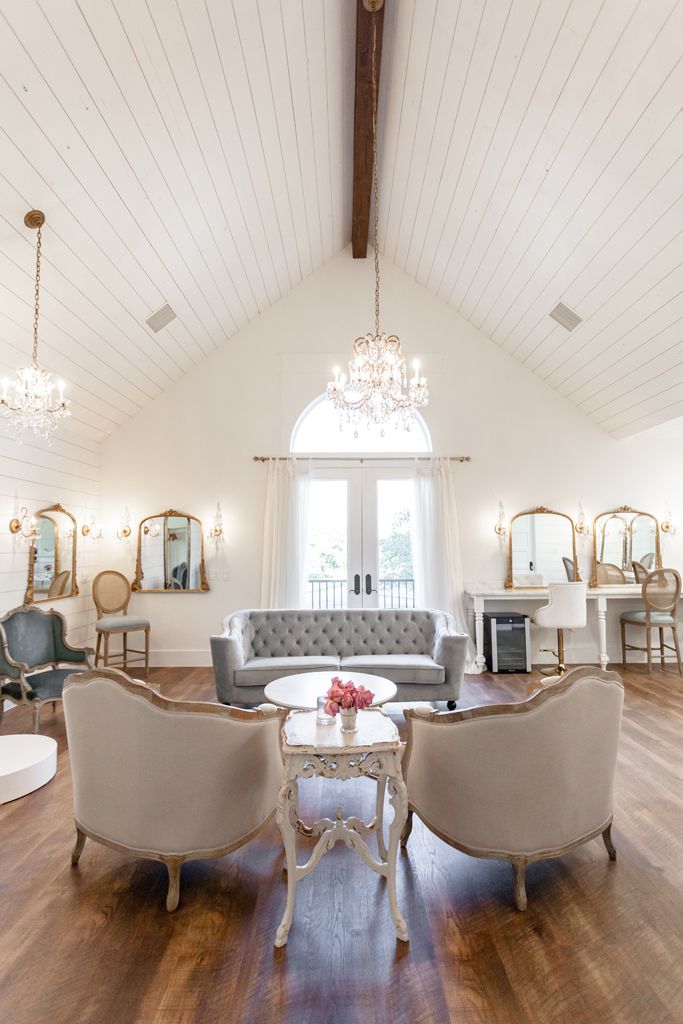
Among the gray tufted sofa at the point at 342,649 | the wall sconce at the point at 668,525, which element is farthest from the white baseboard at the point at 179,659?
the wall sconce at the point at 668,525

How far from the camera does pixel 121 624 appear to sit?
18.8 feet

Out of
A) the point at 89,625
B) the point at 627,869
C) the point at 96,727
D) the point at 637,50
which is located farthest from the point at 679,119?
the point at 89,625

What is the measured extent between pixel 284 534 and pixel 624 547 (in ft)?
13.2

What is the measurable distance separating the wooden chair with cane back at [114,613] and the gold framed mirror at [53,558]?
1.06 feet

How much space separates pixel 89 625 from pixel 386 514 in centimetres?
367

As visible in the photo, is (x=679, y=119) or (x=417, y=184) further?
(x=417, y=184)

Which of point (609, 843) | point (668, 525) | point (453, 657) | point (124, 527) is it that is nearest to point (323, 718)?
point (609, 843)

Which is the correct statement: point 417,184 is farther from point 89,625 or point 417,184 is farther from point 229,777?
point 89,625

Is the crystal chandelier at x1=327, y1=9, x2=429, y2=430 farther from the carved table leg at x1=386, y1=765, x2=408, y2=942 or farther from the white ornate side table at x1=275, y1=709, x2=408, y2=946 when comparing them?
the carved table leg at x1=386, y1=765, x2=408, y2=942

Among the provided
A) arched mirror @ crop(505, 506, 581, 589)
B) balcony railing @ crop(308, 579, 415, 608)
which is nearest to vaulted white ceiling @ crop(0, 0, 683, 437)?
arched mirror @ crop(505, 506, 581, 589)

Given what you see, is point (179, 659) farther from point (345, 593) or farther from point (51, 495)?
point (51, 495)

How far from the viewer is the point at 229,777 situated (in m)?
2.18

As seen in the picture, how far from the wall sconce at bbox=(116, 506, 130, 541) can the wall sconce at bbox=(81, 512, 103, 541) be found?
21 centimetres

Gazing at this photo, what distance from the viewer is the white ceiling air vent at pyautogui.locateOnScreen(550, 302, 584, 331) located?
5.09 metres
